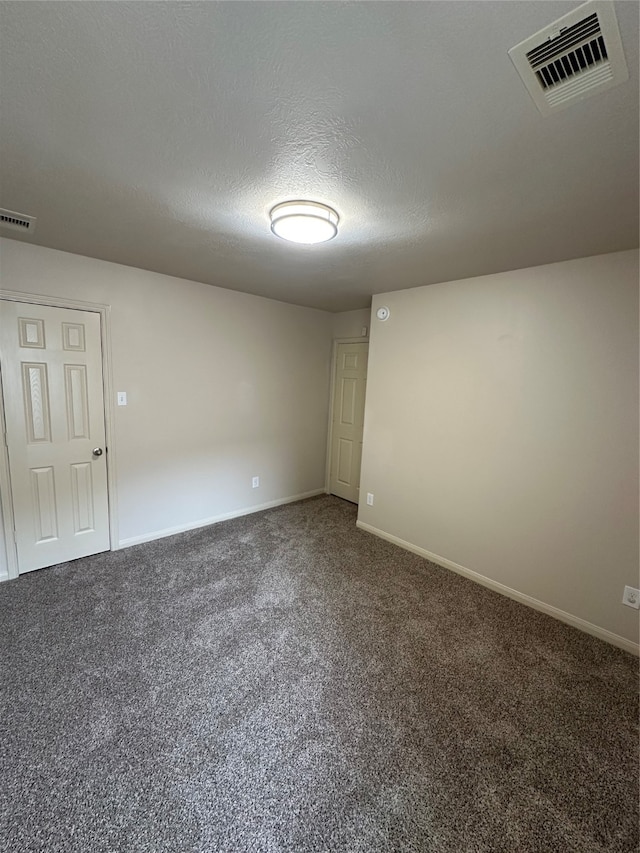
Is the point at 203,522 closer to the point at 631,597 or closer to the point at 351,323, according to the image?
the point at 351,323

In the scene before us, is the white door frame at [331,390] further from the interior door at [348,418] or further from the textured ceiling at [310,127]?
the textured ceiling at [310,127]

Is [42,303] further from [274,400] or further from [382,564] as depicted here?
[382,564]

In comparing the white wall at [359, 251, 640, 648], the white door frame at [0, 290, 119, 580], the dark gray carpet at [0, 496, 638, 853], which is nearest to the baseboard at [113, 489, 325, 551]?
the white door frame at [0, 290, 119, 580]

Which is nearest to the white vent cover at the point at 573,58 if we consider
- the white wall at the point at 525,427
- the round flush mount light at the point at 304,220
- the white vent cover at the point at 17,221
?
the round flush mount light at the point at 304,220

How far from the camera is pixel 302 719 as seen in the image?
1571 millimetres

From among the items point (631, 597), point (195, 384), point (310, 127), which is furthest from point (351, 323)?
point (631, 597)

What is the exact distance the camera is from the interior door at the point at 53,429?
2.40m

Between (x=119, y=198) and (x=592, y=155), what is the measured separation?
2.01m

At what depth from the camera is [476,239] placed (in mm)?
1967

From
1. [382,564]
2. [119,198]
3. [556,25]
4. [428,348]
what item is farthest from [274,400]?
[556,25]

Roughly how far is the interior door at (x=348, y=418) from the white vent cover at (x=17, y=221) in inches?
119

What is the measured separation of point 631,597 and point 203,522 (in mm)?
3402

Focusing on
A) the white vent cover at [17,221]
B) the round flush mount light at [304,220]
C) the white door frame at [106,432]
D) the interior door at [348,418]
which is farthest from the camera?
the interior door at [348,418]

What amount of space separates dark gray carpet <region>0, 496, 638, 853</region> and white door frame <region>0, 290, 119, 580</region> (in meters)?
0.32
